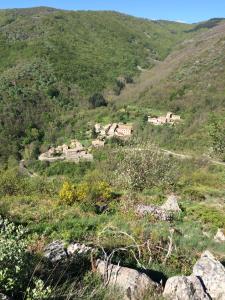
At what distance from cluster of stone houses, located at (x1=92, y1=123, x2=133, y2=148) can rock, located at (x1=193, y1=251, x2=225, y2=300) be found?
5066cm

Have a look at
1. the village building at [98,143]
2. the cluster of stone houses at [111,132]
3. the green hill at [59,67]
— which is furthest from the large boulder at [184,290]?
the green hill at [59,67]

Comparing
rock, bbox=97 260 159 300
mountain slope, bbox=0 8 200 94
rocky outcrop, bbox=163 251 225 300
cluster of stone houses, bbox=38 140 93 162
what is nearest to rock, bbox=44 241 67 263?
rock, bbox=97 260 159 300

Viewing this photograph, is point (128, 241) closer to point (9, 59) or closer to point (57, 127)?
point (57, 127)

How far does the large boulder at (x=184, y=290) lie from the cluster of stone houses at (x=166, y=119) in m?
55.6

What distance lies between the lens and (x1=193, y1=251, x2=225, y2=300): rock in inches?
242

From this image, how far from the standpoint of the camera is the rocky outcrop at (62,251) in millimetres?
6558

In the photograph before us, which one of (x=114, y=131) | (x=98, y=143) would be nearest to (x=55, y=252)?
(x=98, y=143)

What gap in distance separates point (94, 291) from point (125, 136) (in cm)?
5309

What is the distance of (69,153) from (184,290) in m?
51.6

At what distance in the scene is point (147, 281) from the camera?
5.96 m

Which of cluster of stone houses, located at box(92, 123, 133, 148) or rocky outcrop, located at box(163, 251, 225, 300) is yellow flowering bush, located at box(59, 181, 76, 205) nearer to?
rocky outcrop, located at box(163, 251, 225, 300)

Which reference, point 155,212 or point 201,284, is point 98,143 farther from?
point 201,284

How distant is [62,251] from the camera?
6.80 m

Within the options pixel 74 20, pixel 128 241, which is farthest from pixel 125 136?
pixel 74 20
